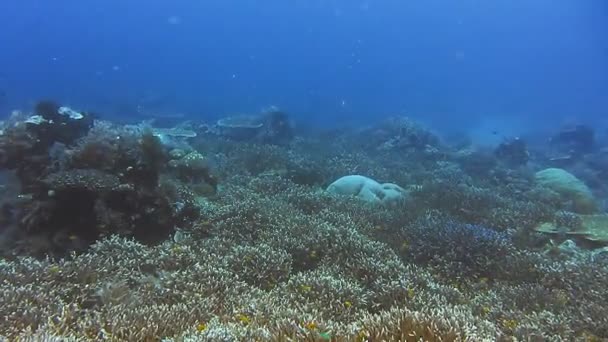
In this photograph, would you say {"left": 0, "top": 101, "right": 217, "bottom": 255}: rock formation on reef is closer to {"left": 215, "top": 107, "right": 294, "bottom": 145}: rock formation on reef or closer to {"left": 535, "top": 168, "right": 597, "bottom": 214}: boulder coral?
{"left": 215, "top": 107, "right": 294, "bottom": 145}: rock formation on reef

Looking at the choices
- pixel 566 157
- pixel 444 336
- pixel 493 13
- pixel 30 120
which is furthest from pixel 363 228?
pixel 493 13

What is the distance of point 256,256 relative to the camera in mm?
→ 7148

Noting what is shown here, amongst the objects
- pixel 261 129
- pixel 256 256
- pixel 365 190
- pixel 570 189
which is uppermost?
pixel 256 256

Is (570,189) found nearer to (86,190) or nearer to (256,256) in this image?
(256,256)

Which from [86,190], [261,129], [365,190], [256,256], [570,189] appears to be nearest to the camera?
[256,256]

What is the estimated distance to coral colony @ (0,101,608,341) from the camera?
15.7 ft

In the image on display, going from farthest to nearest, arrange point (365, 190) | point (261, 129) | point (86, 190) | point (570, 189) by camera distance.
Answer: point (261, 129) < point (570, 189) < point (365, 190) < point (86, 190)

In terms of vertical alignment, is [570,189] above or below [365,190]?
below

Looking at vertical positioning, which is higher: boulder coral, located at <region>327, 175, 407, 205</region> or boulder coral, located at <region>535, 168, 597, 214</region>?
boulder coral, located at <region>327, 175, 407, 205</region>

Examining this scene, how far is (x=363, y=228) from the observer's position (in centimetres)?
952

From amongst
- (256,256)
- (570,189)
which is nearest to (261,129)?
(570,189)

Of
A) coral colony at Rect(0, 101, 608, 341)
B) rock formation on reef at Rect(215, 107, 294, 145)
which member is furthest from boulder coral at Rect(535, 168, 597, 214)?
rock formation on reef at Rect(215, 107, 294, 145)

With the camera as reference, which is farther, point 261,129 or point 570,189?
point 261,129

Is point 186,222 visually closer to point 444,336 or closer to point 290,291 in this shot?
point 290,291
